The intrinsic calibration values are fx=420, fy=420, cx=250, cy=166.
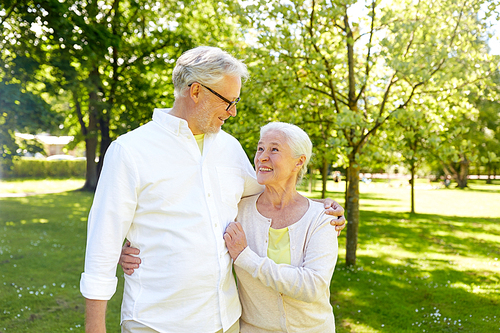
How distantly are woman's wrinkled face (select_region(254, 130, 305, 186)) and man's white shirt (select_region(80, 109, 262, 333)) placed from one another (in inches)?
19.3

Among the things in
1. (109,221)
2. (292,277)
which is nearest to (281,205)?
(292,277)

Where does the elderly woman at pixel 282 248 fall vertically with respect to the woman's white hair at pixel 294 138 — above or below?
below

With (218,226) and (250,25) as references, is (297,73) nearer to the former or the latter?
(250,25)

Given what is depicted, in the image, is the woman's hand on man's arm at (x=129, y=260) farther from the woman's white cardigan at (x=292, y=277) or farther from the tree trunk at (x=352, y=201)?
the tree trunk at (x=352, y=201)

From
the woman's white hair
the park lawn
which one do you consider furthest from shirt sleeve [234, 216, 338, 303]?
the park lawn

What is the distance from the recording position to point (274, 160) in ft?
8.88

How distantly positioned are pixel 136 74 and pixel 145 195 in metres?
14.3

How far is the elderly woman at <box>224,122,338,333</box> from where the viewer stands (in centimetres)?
239

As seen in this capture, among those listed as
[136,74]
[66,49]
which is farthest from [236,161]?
[136,74]

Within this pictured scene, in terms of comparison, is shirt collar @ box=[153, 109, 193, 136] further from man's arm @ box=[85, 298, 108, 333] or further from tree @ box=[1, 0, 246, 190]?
tree @ box=[1, 0, 246, 190]

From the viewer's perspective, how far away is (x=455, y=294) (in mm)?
6996

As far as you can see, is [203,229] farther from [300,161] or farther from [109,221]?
[300,161]

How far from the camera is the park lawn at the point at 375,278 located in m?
5.78

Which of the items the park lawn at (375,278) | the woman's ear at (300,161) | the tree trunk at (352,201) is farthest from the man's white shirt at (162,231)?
the tree trunk at (352,201)
